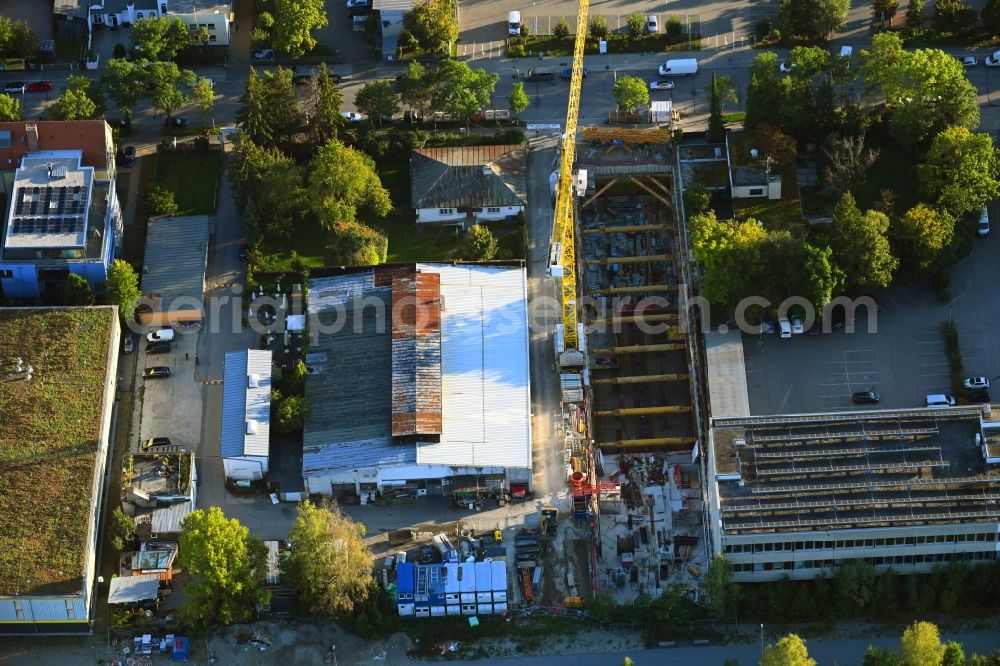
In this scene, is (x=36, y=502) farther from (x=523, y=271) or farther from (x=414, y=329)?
(x=523, y=271)

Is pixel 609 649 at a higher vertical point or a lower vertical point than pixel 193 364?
lower

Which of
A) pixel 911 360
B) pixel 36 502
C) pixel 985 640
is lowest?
pixel 985 640

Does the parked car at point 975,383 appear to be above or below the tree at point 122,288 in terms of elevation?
below

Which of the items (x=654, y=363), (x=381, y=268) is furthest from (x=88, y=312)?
(x=654, y=363)

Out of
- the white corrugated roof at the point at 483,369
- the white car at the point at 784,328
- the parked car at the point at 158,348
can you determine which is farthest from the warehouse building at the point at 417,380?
the white car at the point at 784,328

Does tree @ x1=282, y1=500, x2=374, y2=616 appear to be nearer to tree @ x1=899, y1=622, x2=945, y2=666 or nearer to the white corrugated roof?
the white corrugated roof

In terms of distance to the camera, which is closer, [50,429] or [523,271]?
[50,429]

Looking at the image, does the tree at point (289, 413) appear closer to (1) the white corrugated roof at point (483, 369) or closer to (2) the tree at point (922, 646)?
(1) the white corrugated roof at point (483, 369)

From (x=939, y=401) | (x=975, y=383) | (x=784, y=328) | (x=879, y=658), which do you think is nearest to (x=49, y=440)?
(x=784, y=328)
